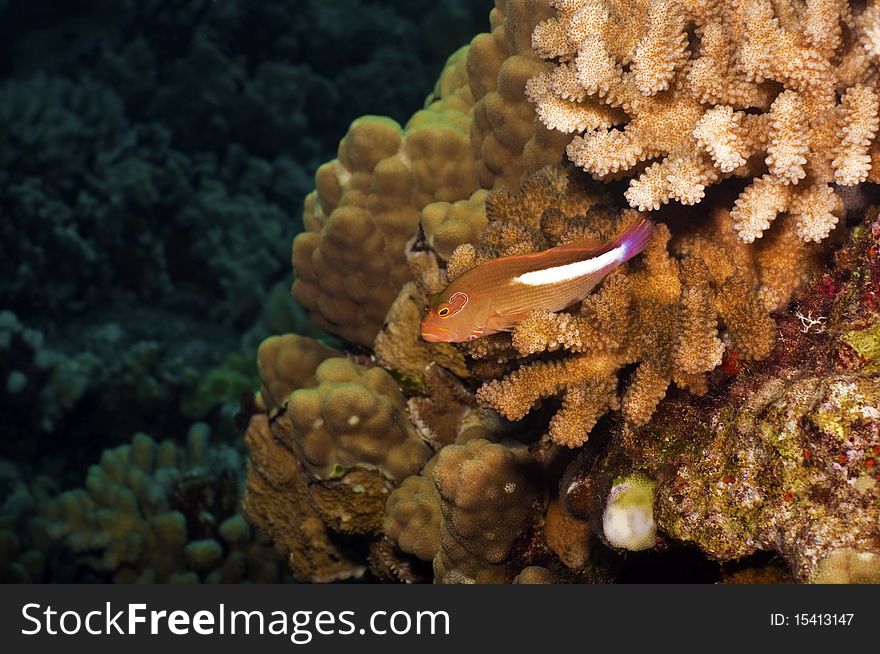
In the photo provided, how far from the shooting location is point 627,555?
8.71 ft

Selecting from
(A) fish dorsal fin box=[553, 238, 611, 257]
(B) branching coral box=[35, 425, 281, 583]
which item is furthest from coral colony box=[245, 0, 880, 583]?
(B) branching coral box=[35, 425, 281, 583]

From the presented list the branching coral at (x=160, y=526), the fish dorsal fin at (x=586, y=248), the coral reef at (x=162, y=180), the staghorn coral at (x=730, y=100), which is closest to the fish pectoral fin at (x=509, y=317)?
the fish dorsal fin at (x=586, y=248)

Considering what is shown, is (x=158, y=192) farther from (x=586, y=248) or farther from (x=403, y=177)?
(x=586, y=248)

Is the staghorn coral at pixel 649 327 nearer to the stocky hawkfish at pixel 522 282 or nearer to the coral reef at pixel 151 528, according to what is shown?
the stocky hawkfish at pixel 522 282

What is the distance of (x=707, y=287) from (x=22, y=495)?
6.87 metres

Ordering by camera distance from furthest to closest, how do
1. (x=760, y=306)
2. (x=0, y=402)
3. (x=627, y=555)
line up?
(x=0, y=402), (x=627, y=555), (x=760, y=306)

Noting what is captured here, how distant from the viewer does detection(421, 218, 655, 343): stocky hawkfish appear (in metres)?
2.30

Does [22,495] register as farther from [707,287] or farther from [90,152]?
[707,287]

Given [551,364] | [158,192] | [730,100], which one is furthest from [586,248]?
[158,192]

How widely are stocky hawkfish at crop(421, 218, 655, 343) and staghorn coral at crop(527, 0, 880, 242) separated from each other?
17 centimetres

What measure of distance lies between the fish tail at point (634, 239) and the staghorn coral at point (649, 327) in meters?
0.06

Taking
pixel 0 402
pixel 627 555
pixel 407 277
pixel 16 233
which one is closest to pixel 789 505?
pixel 627 555

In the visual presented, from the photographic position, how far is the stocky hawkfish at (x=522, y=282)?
90.7 inches

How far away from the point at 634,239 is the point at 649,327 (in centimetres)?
32
